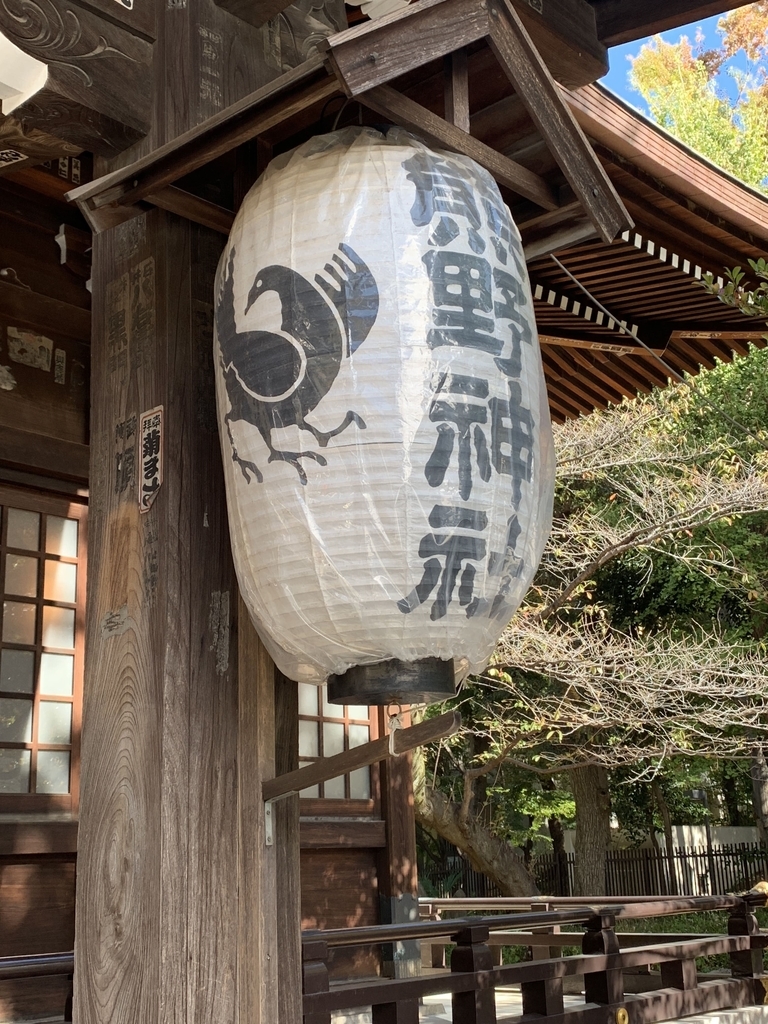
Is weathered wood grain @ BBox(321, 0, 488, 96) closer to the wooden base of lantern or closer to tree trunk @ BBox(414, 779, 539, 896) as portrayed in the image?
the wooden base of lantern

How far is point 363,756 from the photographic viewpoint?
6.89 ft

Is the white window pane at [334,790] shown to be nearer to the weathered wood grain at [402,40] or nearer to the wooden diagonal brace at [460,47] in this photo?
the wooden diagonal brace at [460,47]

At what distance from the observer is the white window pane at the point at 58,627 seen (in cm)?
524

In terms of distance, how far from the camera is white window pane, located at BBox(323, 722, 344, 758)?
6352 mm

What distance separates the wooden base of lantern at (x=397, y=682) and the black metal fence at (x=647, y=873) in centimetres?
1862

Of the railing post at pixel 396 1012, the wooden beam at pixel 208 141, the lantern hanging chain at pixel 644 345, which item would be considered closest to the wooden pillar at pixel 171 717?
the wooden beam at pixel 208 141

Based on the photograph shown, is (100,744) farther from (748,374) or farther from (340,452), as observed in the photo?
(748,374)

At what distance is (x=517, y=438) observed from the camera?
211 centimetres

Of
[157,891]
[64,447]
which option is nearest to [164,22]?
[157,891]

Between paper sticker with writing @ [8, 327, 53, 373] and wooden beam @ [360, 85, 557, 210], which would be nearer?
wooden beam @ [360, 85, 557, 210]

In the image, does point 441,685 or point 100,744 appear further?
point 100,744

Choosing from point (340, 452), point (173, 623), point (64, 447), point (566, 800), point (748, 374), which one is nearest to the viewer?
point (340, 452)

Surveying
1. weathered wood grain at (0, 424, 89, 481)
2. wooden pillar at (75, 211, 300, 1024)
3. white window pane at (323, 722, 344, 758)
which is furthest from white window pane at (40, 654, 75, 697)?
wooden pillar at (75, 211, 300, 1024)

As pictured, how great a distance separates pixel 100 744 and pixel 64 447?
306 centimetres
